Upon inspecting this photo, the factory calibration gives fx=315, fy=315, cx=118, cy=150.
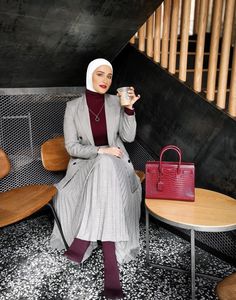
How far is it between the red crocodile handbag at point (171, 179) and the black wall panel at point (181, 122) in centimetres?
45

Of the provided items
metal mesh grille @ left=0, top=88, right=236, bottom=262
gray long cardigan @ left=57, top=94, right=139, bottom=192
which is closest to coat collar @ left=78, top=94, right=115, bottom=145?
gray long cardigan @ left=57, top=94, right=139, bottom=192

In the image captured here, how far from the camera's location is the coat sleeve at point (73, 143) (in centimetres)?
246

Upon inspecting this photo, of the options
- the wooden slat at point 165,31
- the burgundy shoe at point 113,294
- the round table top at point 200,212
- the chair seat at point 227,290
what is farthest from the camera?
the wooden slat at point 165,31

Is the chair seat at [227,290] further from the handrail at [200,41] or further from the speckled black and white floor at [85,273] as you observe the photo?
the handrail at [200,41]

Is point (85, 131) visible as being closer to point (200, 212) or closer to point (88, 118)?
point (88, 118)

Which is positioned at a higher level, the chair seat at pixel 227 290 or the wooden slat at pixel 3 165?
the wooden slat at pixel 3 165

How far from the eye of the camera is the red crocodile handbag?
1994mm

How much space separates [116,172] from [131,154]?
1.01 metres

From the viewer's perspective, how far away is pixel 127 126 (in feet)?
8.35

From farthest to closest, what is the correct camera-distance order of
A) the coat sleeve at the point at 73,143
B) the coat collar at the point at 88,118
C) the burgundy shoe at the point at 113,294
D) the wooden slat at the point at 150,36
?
the wooden slat at the point at 150,36 < the coat collar at the point at 88,118 < the coat sleeve at the point at 73,143 < the burgundy shoe at the point at 113,294

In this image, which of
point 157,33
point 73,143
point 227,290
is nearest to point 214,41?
point 157,33

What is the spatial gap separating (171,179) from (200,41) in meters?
1.15

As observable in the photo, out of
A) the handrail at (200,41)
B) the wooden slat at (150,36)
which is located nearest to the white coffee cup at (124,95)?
the handrail at (200,41)

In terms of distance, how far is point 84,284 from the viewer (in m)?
2.08
